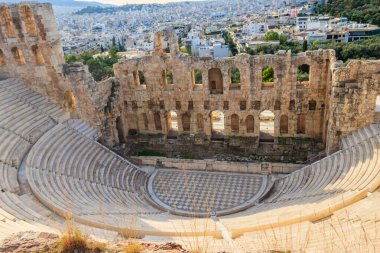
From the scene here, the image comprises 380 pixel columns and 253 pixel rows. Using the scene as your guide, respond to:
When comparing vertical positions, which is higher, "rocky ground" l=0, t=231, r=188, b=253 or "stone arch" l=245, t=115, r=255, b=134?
"rocky ground" l=0, t=231, r=188, b=253

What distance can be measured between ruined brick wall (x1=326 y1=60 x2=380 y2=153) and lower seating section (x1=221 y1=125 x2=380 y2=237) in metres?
1.01

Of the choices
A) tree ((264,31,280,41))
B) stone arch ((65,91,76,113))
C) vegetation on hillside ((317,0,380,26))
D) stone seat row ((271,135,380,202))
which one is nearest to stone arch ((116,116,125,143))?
stone arch ((65,91,76,113))

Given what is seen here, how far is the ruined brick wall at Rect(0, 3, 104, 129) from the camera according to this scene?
2203cm

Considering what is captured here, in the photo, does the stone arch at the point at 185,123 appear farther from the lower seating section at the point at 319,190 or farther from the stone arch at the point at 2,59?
the stone arch at the point at 2,59

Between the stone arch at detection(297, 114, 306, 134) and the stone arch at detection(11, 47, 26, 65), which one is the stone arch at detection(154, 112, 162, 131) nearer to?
the stone arch at detection(11, 47, 26, 65)

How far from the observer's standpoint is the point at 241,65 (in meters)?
22.0

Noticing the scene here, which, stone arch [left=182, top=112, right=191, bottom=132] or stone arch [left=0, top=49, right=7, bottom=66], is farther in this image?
stone arch [left=182, top=112, right=191, bottom=132]

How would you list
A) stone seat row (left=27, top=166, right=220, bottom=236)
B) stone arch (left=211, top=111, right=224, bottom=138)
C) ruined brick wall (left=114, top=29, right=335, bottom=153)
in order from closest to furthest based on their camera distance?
stone seat row (left=27, top=166, right=220, bottom=236) < ruined brick wall (left=114, top=29, right=335, bottom=153) < stone arch (left=211, top=111, right=224, bottom=138)

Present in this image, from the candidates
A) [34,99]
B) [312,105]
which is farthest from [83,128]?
[312,105]

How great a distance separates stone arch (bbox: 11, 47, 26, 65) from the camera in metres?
23.3

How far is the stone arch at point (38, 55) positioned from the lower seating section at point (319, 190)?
17023mm

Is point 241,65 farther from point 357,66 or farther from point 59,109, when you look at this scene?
point 59,109

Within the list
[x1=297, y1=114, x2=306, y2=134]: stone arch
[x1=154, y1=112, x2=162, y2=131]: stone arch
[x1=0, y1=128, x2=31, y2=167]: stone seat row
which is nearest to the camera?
[x1=0, y1=128, x2=31, y2=167]: stone seat row

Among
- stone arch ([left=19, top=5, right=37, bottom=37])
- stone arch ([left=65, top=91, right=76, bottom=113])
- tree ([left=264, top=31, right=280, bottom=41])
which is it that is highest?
stone arch ([left=19, top=5, right=37, bottom=37])
